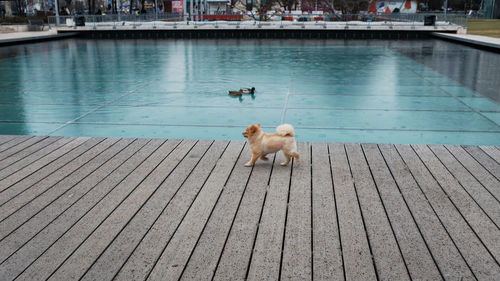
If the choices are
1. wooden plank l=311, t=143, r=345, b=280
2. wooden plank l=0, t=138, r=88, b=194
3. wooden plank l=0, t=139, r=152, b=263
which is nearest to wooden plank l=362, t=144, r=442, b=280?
wooden plank l=311, t=143, r=345, b=280

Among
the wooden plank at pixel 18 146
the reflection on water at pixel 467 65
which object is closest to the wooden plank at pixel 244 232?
the wooden plank at pixel 18 146

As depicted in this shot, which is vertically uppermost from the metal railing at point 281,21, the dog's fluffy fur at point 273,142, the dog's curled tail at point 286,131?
the metal railing at point 281,21

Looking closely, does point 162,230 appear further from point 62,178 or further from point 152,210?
point 62,178

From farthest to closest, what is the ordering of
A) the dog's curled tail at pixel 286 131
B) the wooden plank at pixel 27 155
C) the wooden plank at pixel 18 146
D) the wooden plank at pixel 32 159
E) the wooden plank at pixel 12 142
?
the wooden plank at pixel 12 142 → the wooden plank at pixel 18 146 → the wooden plank at pixel 27 155 → the wooden plank at pixel 32 159 → the dog's curled tail at pixel 286 131

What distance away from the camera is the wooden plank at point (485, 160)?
4.82 meters

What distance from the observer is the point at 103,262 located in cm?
304

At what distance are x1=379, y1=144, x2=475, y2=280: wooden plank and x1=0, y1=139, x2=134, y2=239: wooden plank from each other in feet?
9.70

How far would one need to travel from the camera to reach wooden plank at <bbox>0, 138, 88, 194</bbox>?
176 inches

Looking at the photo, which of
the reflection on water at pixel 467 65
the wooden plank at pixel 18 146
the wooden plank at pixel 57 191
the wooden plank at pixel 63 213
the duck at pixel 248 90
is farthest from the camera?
the reflection on water at pixel 467 65

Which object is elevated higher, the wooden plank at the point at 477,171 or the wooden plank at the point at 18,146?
the wooden plank at the point at 477,171

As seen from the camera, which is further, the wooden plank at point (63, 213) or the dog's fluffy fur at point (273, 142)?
the dog's fluffy fur at point (273, 142)

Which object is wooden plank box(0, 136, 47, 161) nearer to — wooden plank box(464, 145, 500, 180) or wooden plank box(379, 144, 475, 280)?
wooden plank box(379, 144, 475, 280)

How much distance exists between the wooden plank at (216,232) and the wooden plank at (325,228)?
2.15ft

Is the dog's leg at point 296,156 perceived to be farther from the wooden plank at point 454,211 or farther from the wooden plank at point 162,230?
the wooden plank at point 454,211
